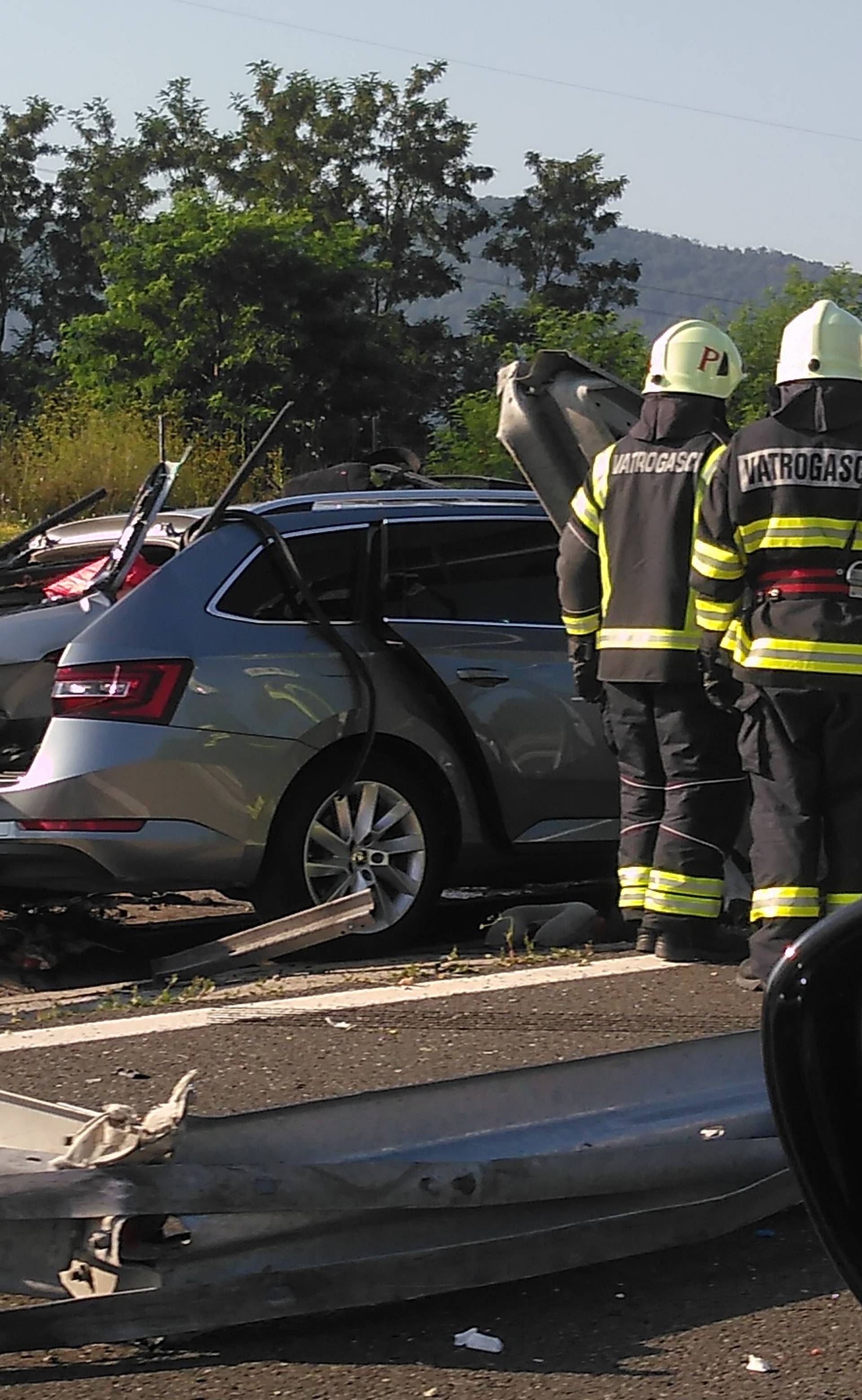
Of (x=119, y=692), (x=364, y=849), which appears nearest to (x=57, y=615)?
(x=119, y=692)

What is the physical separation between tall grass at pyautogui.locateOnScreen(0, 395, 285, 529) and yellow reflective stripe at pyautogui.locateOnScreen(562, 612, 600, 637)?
2655 centimetres

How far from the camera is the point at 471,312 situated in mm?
68125

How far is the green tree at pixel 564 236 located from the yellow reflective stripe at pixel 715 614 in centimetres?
7087

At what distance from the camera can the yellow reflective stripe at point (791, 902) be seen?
5.75 meters

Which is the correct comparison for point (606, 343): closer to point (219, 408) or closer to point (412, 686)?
point (219, 408)

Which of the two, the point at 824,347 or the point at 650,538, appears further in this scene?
the point at 650,538

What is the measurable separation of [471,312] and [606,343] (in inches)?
1029

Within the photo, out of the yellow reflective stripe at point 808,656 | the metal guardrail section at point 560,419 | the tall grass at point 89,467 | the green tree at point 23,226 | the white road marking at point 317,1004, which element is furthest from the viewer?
the green tree at point 23,226

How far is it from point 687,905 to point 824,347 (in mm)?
1856

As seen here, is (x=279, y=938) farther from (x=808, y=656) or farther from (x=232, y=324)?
(x=232, y=324)

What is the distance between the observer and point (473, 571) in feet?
23.9

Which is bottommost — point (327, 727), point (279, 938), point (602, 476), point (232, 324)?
point (279, 938)

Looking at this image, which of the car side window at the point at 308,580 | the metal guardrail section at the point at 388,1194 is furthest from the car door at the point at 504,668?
the metal guardrail section at the point at 388,1194

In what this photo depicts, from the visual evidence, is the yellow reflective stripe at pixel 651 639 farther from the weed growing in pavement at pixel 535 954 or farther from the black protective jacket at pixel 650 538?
the weed growing in pavement at pixel 535 954
